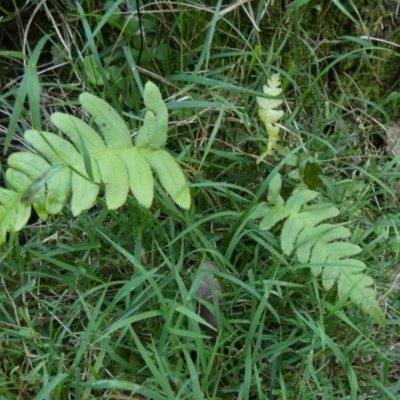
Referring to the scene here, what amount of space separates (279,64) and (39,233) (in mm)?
920

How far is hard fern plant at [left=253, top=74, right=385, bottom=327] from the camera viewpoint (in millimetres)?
1629

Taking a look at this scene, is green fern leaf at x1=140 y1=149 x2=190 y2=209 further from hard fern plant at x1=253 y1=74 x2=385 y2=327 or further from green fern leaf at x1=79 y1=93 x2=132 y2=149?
hard fern plant at x1=253 y1=74 x2=385 y2=327

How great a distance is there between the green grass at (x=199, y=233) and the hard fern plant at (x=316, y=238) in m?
0.05

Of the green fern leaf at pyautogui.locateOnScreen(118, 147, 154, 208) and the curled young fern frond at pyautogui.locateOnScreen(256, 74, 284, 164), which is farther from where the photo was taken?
the curled young fern frond at pyautogui.locateOnScreen(256, 74, 284, 164)

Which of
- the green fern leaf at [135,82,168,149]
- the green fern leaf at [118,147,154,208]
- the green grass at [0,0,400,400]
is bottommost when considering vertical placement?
the green grass at [0,0,400,400]

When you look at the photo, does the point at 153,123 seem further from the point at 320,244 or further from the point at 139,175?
the point at 320,244

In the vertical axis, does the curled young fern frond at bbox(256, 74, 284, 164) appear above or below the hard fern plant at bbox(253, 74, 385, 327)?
above

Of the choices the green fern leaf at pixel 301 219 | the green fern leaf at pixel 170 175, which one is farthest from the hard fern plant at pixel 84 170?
the green fern leaf at pixel 301 219

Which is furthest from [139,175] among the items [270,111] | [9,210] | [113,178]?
[270,111]

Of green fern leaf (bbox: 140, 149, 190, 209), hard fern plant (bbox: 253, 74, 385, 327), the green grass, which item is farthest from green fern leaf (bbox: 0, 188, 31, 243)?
hard fern plant (bbox: 253, 74, 385, 327)

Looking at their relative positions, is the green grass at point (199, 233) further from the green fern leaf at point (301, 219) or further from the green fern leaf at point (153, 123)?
the green fern leaf at point (153, 123)

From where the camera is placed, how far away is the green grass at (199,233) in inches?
62.6

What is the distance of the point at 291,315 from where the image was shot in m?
1.75

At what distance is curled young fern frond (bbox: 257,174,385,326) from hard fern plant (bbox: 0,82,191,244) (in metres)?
0.35
